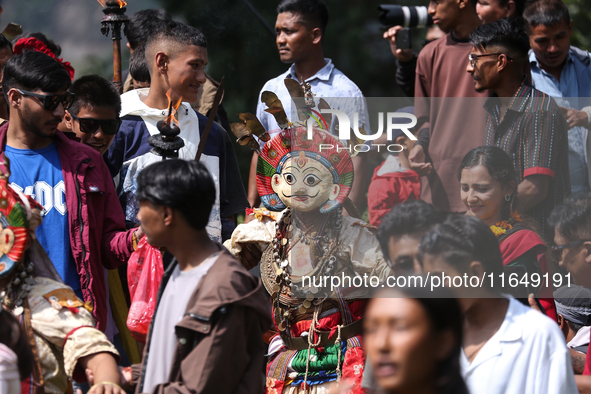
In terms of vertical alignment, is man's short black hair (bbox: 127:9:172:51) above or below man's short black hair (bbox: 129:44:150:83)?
above

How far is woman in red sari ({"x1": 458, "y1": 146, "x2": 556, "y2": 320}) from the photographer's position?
3250 millimetres

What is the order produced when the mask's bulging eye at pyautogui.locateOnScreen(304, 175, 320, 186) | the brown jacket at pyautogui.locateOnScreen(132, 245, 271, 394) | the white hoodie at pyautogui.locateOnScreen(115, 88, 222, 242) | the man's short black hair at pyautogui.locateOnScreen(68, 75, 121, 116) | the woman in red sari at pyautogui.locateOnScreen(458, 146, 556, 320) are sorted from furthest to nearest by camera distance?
the man's short black hair at pyautogui.locateOnScreen(68, 75, 121, 116) < the white hoodie at pyautogui.locateOnScreen(115, 88, 222, 242) < the mask's bulging eye at pyautogui.locateOnScreen(304, 175, 320, 186) < the woman in red sari at pyautogui.locateOnScreen(458, 146, 556, 320) < the brown jacket at pyautogui.locateOnScreen(132, 245, 271, 394)

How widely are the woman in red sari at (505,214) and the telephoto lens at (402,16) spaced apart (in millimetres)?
2482

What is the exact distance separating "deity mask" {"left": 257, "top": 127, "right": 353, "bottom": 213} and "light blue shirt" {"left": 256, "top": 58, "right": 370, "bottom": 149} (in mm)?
657

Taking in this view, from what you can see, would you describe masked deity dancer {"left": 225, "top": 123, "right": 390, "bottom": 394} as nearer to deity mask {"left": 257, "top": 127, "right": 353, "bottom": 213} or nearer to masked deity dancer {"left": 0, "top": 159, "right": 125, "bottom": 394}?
deity mask {"left": 257, "top": 127, "right": 353, "bottom": 213}

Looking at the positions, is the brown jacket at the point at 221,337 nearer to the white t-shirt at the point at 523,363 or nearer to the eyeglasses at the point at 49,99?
the white t-shirt at the point at 523,363

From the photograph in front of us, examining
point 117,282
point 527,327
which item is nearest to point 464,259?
point 527,327

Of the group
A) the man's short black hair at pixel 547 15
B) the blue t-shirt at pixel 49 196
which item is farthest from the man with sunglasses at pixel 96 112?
the man's short black hair at pixel 547 15

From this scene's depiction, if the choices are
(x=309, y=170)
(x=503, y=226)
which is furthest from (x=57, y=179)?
(x=503, y=226)

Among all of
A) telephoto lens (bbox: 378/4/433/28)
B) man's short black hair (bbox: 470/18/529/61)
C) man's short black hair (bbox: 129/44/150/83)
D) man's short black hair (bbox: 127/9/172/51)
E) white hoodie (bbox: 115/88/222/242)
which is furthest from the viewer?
telephoto lens (bbox: 378/4/433/28)

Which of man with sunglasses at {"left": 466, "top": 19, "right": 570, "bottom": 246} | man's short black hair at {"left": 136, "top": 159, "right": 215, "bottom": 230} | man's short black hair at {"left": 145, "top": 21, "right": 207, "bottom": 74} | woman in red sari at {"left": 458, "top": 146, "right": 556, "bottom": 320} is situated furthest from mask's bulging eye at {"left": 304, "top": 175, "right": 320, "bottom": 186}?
man's short black hair at {"left": 145, "top": 21, "right": 207, "bottom": 74}

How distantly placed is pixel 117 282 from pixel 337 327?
1.27 metres

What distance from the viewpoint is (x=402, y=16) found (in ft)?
18.5

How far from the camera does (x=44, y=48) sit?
4234 mm
